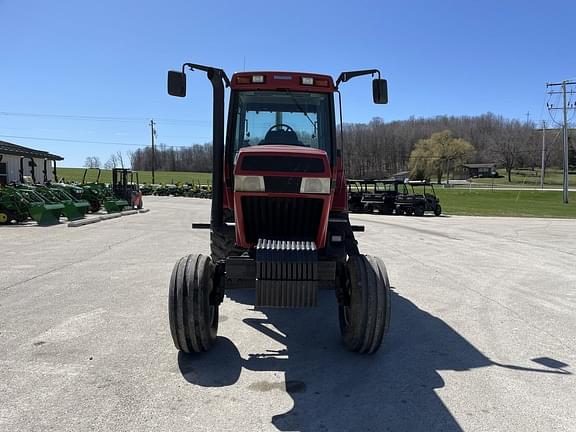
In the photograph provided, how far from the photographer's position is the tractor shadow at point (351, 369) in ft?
11.4

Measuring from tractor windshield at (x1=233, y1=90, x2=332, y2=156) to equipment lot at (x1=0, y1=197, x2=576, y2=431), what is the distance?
225 cm

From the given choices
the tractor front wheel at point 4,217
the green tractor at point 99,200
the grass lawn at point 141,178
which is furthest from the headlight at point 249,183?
the grass lawn at point 141,178

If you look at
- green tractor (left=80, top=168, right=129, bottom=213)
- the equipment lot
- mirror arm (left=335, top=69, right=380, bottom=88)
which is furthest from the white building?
mirror arm (left=335, top=69, right=380, bottom=88)

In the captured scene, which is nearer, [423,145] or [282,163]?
[282,163]

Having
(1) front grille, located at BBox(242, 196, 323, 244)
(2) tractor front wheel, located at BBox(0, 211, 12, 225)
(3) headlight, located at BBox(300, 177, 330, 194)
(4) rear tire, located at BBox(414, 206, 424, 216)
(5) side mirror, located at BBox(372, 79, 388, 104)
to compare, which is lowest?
(4) rear tire, located at BBox(414, 206, 424, 216)

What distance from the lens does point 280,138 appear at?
18.4 ft

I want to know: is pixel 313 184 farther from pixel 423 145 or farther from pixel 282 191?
pixel 423 145

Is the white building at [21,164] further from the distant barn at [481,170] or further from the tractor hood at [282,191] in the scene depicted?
the distant barn at [481,170]

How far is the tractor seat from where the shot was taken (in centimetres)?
558

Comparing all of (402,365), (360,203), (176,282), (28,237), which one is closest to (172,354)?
(176,282)

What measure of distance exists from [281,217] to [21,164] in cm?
3012

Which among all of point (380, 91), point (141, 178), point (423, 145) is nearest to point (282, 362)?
point (380, 91)

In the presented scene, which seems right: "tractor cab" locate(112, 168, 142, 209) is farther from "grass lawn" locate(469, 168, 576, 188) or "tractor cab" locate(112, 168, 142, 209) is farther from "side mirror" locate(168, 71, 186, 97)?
"grass lawn" locate(469, 168, 576, 188)

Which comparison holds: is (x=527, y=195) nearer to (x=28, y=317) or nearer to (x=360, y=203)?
(x=360, y=203)
